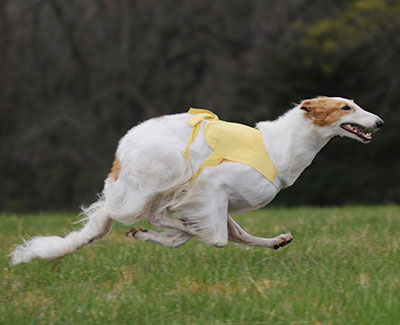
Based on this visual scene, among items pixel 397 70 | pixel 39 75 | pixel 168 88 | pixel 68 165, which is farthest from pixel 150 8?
pixel 397 70

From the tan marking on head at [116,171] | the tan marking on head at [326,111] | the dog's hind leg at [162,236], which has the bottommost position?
the dog's hind leg at [162,236]

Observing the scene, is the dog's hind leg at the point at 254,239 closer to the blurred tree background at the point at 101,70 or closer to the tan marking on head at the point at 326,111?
the tan marking on head at the point at 326,111

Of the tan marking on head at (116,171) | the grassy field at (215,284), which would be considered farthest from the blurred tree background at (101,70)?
the tan marking on head at (116,171)

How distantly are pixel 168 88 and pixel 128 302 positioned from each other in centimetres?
1897

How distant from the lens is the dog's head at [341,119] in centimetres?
561

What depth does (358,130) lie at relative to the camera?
5.66 metres

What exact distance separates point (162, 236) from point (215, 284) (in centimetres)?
90

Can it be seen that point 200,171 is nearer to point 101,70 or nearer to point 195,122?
point 195,122

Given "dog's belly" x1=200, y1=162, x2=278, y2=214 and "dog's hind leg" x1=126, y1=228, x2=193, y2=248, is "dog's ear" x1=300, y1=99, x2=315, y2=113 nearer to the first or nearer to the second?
"dog's belly" x1=200, y1=162, x2=278, y2=214

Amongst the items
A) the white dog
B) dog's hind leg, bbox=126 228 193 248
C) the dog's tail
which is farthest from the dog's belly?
the dog's tail

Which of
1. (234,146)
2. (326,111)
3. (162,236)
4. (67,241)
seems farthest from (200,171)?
(67,241)

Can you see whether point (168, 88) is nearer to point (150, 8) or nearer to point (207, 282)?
point (150, 8)

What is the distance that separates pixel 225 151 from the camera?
18.5 feet

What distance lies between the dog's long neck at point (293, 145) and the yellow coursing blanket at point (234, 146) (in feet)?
0.25
